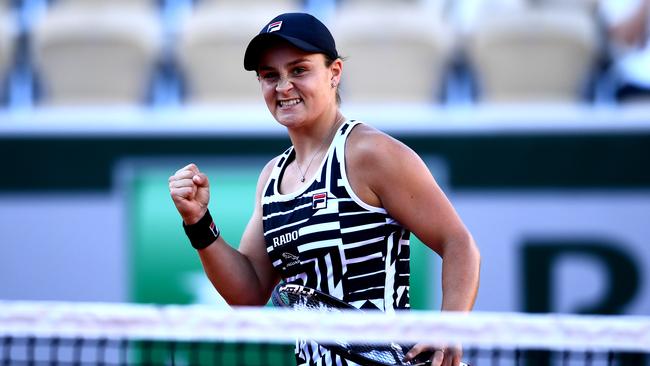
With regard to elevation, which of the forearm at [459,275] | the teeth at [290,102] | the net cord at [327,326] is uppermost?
the teeth at [290,102]

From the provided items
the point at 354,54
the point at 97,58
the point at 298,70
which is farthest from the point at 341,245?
the point at 97,58

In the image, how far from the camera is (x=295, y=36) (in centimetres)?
285

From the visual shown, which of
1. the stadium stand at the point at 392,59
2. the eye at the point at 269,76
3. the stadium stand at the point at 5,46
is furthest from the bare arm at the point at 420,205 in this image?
the stadium stand at the point at 5,46

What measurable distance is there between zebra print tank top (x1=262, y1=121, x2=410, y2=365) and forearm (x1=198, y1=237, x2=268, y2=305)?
24 cm

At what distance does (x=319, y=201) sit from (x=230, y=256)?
1.33 ft

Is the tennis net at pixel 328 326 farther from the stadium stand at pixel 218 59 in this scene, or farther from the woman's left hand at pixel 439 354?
the stadium stand at pixel 218 59

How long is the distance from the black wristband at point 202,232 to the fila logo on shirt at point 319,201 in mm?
365

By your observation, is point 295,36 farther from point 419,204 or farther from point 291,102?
point 419,204

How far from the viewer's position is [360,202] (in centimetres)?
278

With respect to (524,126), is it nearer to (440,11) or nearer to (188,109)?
(440,11)

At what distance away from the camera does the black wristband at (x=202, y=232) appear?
9.93 feet

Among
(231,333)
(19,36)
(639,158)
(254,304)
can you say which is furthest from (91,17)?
(231,333)

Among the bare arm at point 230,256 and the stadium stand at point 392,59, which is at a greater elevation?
the stadium stand at point 392,59

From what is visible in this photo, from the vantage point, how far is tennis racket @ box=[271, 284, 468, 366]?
2.73m
